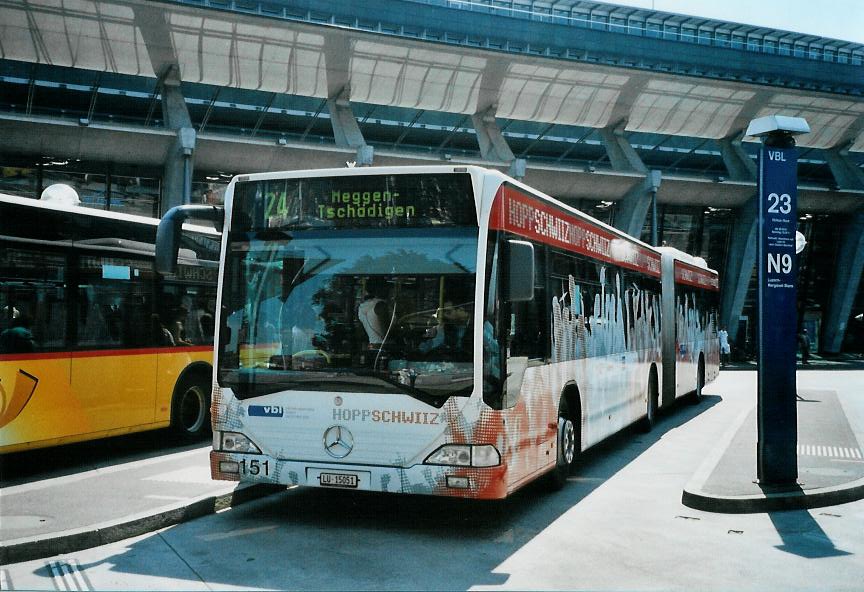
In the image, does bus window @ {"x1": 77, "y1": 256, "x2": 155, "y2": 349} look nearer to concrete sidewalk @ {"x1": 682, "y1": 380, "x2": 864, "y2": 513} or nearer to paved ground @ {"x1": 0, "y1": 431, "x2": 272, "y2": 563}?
paved ground @ {"x1": 0, "y1": 431, "x2": 272, "y2": 563}

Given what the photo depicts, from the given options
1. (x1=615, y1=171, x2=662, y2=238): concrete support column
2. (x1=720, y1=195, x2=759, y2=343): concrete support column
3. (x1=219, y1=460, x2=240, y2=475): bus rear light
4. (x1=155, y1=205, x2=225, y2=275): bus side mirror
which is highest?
(x1=615, y1=171, x2=662, y2=238): concrete support column

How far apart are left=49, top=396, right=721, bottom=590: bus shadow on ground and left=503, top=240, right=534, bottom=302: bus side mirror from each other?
1915mm

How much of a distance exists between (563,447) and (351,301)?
303 cm

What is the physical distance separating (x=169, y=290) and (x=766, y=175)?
7393 millimetres

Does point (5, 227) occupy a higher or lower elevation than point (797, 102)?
lower

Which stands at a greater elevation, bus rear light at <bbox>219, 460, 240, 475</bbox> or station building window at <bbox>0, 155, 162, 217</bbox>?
station building window at <bbox>0, 155, 162, 217</bbox>

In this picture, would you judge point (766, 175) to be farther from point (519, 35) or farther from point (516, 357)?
point (519, 35)

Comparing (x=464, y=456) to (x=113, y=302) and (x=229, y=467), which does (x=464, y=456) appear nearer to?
(x=229, y=467)

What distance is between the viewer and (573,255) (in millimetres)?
9062

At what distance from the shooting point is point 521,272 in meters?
6.59

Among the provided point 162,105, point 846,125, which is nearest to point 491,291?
point 162,105

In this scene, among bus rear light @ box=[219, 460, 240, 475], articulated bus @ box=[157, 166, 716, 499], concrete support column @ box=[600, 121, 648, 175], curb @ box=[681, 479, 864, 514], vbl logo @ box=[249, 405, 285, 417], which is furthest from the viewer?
concrete support column @ box=[600, 121, 648, 175]

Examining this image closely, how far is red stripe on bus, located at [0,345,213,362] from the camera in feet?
28.9

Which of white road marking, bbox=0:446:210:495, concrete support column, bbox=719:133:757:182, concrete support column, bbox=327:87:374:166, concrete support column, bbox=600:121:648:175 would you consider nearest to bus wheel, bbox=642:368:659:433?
white road marking, bbox=0:446:210:495
